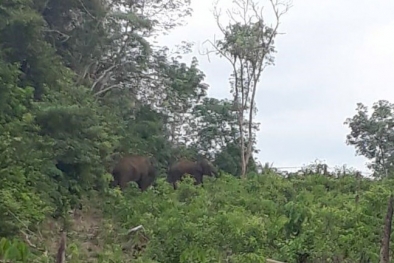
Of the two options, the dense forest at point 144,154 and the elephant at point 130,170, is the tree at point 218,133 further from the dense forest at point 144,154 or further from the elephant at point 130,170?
the elephant at point 130,170

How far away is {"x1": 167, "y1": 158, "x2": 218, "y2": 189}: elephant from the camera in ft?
54.6

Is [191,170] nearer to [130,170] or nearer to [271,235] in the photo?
[130,170]

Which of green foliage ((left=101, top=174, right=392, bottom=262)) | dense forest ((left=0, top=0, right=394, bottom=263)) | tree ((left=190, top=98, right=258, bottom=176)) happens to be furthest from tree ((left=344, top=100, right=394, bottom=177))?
green foliage ((left=101, top=174, right=392, bottom=262))

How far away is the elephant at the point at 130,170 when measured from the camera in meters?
14.8

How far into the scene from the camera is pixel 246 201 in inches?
452

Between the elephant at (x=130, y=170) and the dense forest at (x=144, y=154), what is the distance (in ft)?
0.77

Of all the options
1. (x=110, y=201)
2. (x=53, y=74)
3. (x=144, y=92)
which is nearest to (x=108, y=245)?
(x=110, y=201)

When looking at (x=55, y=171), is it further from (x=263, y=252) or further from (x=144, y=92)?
(x=144, y=92)

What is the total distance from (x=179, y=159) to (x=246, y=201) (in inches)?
257

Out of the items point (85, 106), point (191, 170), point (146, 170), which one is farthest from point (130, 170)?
point (85, 106)

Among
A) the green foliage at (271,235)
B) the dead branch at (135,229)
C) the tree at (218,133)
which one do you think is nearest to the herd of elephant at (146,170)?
the tree at (218,133)

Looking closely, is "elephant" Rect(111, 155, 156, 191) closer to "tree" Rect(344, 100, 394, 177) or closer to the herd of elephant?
the herd of elephant

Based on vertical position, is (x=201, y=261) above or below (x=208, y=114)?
below

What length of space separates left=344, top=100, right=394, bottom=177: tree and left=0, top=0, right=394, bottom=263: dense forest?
4 centimetres
